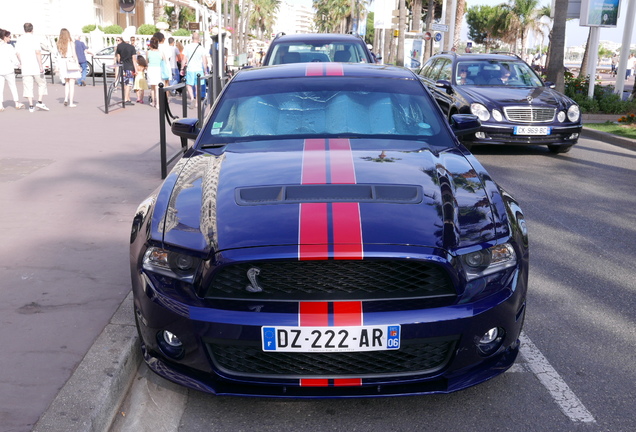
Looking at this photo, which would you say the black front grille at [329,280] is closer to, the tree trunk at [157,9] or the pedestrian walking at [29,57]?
the pedestrian walking at [29,57]

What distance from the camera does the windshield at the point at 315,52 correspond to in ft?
38.8

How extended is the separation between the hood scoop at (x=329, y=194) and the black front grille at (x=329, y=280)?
0.42 metres

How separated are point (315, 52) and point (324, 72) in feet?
23.1

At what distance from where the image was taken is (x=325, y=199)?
338cm

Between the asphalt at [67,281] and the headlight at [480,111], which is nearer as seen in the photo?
the asphalt at [67,281]

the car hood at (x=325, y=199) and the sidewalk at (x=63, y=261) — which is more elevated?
the car hood at (x=325, y=199)

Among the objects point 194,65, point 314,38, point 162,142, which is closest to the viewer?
point 162,142

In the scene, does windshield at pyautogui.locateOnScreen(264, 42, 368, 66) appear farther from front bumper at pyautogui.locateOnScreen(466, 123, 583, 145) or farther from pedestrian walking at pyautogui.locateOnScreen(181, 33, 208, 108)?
pedestrian walking at pyautogui.locateOnScreen(181, 33, 208, 108)

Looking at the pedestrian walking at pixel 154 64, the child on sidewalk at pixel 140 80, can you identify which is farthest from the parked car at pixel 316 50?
the child on sidewalk at pixel 140 80

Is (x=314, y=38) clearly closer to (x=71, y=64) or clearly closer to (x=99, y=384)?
(x=71, y=64)

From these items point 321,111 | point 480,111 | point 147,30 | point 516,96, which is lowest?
point 480,111

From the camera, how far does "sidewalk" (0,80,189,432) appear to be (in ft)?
11.0

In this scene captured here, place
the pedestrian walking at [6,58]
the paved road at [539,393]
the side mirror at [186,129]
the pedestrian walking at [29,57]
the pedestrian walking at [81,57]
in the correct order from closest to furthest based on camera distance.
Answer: the paved road at [539,393]
the side mirror at [186,129]
the pedestrian walking at [6,58]
the pedestrian walking at [29,57]
the pedestrian walking at [81,57]

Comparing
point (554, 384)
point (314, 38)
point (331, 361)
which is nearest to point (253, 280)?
point (331, 361)
